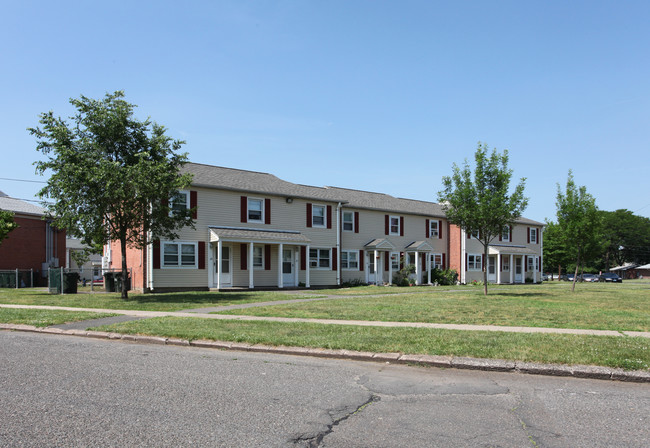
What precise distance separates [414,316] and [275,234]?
54.3 feet

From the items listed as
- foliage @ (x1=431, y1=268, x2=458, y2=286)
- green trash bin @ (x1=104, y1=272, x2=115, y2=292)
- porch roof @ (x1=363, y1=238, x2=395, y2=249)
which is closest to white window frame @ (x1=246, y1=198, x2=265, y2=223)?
green trash bin @ (x1=104, y1=272, x2=115, y2=292)

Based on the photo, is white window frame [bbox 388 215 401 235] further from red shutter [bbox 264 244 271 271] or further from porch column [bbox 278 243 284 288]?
red shutter [bbox 264 244 271 271]

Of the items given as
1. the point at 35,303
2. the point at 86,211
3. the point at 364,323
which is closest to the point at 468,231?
the point at 364,323

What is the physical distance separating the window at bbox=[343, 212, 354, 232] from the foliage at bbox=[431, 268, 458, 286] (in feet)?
26.4

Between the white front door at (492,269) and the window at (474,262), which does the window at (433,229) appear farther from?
the white front door at (492,269)

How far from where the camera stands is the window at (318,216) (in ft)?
106

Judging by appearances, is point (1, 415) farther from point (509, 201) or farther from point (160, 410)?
point (509, 201)

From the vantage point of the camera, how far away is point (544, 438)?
464 cm

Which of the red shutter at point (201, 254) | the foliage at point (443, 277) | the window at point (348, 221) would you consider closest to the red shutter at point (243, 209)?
the red shutter at point (201, 254)

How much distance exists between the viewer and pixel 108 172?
1822cm

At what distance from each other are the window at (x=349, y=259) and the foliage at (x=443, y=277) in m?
6.87

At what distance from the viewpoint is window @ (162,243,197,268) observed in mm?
25953

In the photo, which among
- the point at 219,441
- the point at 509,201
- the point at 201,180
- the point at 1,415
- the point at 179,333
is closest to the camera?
the point at 219,441

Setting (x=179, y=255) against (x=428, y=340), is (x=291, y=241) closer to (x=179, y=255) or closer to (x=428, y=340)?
(x=179, y=255)
